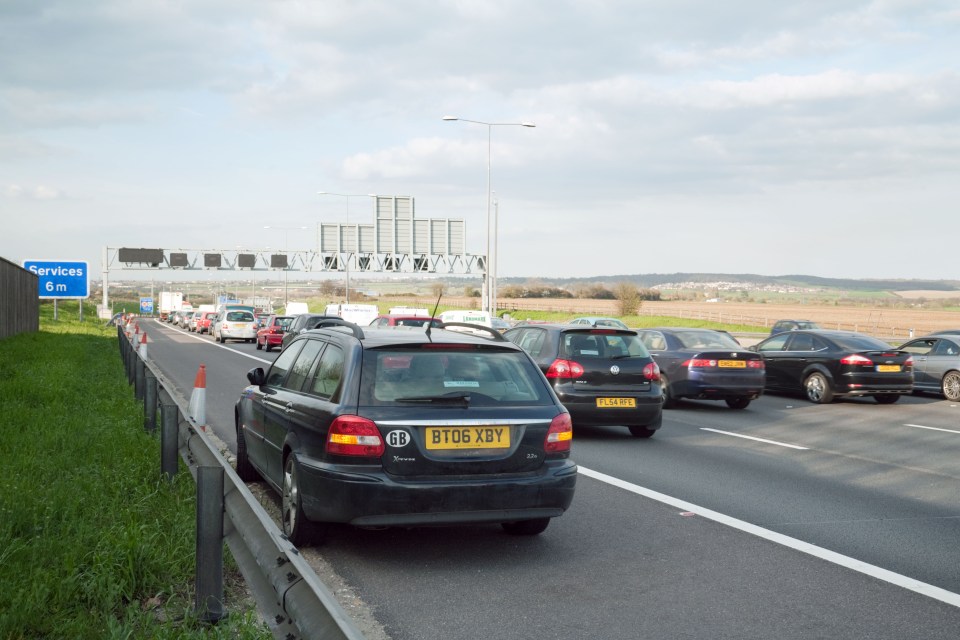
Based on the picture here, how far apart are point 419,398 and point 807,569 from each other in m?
2.68

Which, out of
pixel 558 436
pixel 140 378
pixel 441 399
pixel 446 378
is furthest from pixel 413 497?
pixel 140 378

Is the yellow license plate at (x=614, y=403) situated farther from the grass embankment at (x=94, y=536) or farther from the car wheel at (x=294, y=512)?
the car wheel at (x=294, y=512)

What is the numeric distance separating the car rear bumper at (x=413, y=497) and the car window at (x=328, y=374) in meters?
0.50

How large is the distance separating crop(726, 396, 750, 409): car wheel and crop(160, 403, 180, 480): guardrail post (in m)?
11.9

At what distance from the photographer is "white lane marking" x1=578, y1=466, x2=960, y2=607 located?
218 inches

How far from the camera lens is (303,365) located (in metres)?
7.31

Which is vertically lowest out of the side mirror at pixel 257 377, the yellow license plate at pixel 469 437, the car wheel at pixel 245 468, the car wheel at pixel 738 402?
the car wheel at pixel 738 402

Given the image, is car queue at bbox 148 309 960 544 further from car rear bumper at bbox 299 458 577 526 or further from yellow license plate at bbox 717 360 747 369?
yellow license plate at bbox 717 360 747 369

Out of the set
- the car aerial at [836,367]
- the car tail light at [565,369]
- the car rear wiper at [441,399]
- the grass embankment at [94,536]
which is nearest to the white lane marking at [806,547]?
the car rear wiper at [441,399]

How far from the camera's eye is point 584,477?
9336 mm

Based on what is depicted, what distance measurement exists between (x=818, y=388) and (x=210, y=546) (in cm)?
1607

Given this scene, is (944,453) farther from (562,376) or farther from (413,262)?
(413,262)

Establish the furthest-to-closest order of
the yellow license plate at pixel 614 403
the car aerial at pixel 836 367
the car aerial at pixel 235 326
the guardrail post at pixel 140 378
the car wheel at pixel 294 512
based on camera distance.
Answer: the car aerial at pixel 235 326 → the car aerial at pixel 836 367 → the guardrail post at pixel 140 378 → the yellow license plate at pixel 614 403 → the car wheel at pixel 294 512

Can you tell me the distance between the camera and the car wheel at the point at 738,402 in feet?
56.3
